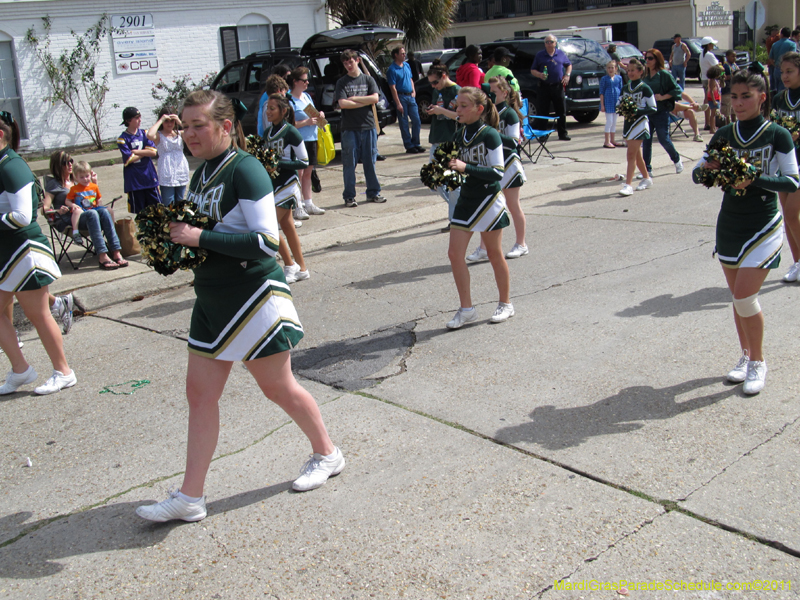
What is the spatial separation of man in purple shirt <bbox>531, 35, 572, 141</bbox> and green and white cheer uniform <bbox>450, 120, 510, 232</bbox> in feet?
34.6

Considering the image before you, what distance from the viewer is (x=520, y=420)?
168 inches

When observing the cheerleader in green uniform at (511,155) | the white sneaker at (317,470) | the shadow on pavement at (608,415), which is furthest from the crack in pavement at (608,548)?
the cheerleader in green uniform at (511,155)

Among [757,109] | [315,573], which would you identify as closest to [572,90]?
[757,109]

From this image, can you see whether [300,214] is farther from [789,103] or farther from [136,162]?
[789,103]

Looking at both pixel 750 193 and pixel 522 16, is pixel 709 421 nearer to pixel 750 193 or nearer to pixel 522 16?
pixel 750 193

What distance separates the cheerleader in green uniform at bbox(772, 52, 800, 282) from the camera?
231 inches

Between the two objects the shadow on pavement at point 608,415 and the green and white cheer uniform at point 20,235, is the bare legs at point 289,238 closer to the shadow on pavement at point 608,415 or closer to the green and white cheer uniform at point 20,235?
the green and white cheer uniform at point 20,235

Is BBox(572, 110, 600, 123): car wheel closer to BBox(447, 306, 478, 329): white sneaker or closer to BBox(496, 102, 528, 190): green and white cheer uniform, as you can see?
BBox(496, 102, 528, 190): green and white cheer uniform

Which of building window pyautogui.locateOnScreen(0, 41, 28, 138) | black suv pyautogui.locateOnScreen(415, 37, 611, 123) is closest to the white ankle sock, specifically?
black suv pyautogui.locateOnScreen(415, 37, 611, 123)

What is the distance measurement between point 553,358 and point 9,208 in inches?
143

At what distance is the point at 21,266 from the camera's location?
4867 millimetres

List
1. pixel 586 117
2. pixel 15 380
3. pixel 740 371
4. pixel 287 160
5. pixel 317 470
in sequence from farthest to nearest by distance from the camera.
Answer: pixel 586 117 < pixel 287 160 < pixel 15 380 < pixel 740 371 < pixel 317 470

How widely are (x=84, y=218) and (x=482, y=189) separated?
4768mm

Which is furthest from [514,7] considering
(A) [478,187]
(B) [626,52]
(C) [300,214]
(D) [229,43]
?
(A) [478,187]
